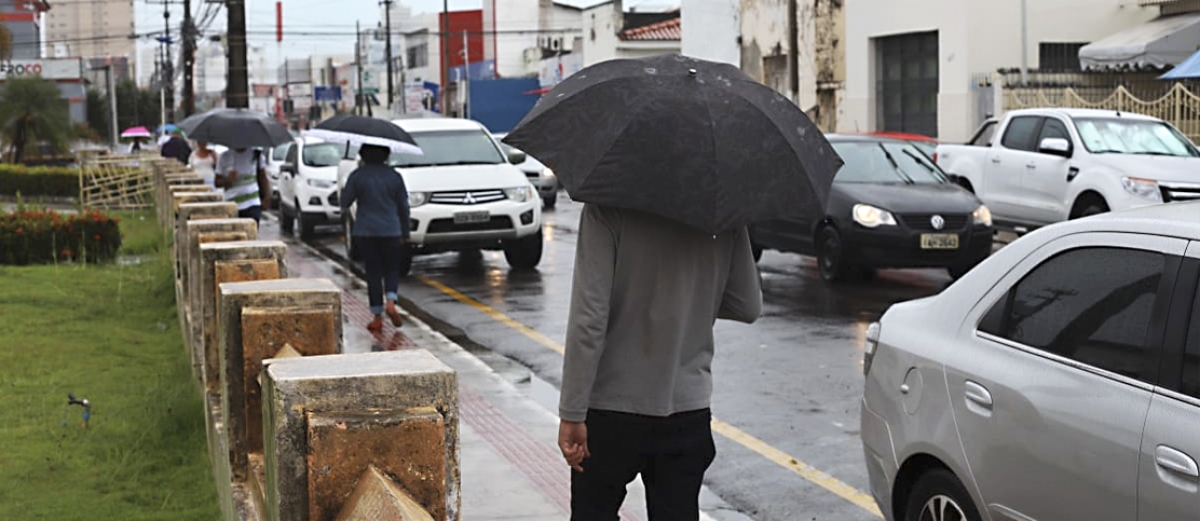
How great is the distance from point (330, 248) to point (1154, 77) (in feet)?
52.5

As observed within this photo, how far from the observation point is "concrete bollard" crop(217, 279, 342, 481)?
5164 millimetres

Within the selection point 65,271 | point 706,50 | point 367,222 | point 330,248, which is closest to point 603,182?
point 367,222

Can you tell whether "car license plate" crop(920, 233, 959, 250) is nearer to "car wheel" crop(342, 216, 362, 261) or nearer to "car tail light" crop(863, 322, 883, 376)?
"car wheel" crop(342, 216, 362, 261)

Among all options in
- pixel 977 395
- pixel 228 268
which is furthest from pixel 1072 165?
pixel 977 395

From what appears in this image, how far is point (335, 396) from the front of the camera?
3398 mm

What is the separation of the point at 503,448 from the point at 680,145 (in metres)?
4.26

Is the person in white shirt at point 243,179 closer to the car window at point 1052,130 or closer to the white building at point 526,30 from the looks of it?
the car window at point 1052,130

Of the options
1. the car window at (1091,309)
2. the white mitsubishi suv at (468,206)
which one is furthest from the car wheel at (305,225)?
the car window at (1091,309)

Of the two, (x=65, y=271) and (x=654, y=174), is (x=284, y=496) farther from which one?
(x=65, y=271)

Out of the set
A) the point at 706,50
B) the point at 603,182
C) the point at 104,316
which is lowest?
the point at 104,316

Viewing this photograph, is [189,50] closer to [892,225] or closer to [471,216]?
[471,216]

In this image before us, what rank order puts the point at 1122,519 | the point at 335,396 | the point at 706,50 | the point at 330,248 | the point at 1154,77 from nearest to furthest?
the point at 335,396 < the point at 1122,519 < the point at 330,248 < the point at 1154,77 < the point at 706,50

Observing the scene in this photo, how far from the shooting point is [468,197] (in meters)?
16.8

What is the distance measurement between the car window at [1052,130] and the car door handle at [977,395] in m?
13.6
